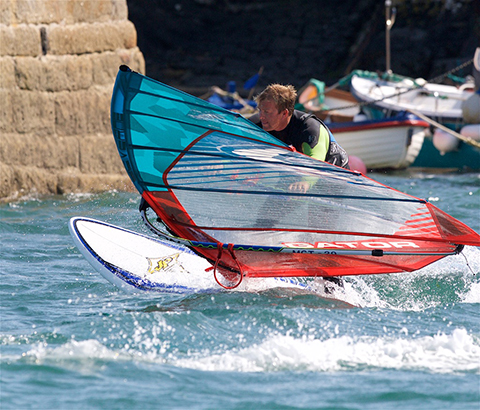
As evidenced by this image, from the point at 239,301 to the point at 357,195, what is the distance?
1067 mm

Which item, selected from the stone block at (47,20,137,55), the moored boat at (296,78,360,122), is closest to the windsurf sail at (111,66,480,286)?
the stone block at (47,20,137,55)

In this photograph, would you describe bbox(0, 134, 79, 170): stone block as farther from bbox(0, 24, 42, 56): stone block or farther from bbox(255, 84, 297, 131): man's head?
bbox(255, 84, 297, 131): man's head

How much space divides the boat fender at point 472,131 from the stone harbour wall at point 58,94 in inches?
259

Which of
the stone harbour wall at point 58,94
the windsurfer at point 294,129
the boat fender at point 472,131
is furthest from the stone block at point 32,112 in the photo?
the boat fender at point 472,131

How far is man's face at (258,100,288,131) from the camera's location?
4938 millimetres

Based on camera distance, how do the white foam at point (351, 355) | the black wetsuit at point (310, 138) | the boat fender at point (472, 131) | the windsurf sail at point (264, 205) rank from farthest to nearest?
1. the boat fender at point (472, 131)
2. the black wetsuit at point (310, 138)
3. the windsurf sail at point (264, 205)
4. the white foam at point (351, 355)

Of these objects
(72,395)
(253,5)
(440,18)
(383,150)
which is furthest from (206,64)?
(72,395)

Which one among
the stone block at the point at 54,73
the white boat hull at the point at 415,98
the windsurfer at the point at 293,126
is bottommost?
the white boat hull at the point at 415,98

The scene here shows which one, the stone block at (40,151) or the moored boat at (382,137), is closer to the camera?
the stone block at (40,151)

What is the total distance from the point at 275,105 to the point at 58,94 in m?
4.26

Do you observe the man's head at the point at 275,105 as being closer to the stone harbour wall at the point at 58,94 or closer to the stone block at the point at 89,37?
the stone harbour wall at the point at 58,94

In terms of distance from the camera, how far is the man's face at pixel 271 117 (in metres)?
4.94

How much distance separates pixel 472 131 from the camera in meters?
12.7

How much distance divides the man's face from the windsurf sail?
1.09 feet
